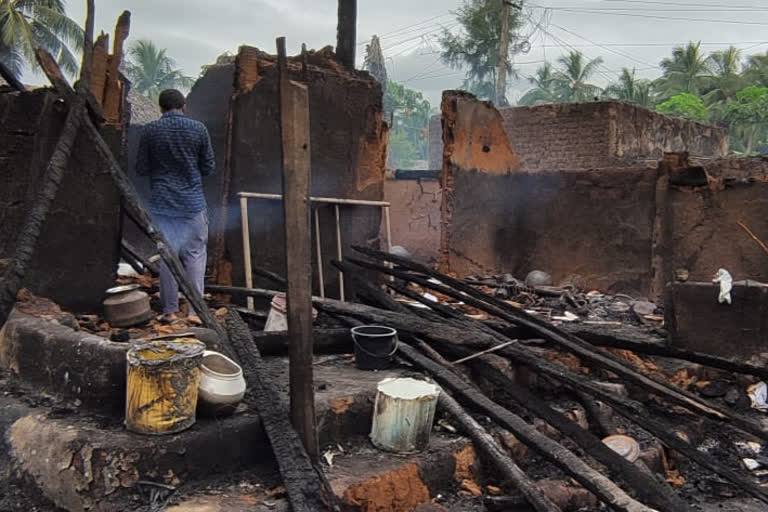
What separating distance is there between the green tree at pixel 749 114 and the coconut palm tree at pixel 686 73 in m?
6.00

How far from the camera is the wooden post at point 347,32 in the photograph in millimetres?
6480

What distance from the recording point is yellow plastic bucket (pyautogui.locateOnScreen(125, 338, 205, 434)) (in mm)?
2527

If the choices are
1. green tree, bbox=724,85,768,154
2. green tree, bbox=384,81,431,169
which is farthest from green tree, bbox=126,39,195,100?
green tree, bbox=724,85,768,154

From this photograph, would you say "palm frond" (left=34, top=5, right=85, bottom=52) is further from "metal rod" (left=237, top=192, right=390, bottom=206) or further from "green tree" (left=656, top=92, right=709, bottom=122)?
"green tree" (left=656, top=92, right=709, bottom=122)

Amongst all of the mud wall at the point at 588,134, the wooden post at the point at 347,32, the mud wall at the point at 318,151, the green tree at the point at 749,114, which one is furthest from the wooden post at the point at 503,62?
the mud wall at the point at 318,151

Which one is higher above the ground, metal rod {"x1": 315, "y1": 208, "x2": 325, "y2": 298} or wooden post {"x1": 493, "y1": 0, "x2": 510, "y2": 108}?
wooden post {"x1": 493, "y1": 0, "x2": 510, "y2": 108}

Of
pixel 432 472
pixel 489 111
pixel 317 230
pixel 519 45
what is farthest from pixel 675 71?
pixel 432 472

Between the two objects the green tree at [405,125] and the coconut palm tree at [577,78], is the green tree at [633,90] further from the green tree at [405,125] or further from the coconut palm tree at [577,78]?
the green tree at [405,125]

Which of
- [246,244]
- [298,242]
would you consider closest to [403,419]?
[298,242]

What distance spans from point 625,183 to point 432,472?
588cm

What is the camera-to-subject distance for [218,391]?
107 inches

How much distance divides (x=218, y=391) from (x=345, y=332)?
161 cm

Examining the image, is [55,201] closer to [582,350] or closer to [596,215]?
[582,350]

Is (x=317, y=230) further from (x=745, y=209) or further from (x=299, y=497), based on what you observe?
(x=745, y=209)
